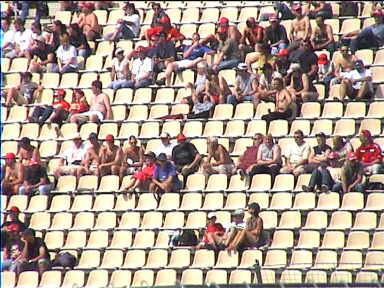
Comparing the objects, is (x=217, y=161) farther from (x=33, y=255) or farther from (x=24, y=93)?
(x=24, y=93)

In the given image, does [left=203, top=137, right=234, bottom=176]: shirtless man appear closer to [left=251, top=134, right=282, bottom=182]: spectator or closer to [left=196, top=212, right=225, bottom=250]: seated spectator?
[left=251, top=134, right=282, bottom=182]: spectator

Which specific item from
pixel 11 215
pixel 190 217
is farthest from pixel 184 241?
pixel 11 215

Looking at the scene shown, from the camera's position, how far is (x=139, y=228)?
84.0 feet

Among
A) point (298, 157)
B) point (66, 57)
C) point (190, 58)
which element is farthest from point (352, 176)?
point (66, 57)

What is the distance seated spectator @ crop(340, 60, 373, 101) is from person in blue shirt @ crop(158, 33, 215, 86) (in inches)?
99.4

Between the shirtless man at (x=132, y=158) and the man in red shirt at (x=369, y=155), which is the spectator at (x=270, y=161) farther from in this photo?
the shirtless man at (x=132, y=158)

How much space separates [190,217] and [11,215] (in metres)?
2.73

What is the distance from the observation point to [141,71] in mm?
28328

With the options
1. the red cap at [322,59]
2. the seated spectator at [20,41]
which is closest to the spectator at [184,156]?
the red cap at [322,59]

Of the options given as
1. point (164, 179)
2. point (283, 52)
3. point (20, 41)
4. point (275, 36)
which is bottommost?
point (164, 179)

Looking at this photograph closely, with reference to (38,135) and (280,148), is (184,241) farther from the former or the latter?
(38,135)

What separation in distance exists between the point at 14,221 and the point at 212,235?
3.14 meters

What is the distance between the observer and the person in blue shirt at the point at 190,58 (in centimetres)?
2803

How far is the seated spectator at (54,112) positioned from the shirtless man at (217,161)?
3.10 metres
